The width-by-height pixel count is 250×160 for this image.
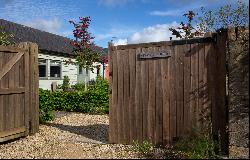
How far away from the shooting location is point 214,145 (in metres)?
6.10

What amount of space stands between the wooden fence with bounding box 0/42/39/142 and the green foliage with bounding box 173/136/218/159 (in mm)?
4252

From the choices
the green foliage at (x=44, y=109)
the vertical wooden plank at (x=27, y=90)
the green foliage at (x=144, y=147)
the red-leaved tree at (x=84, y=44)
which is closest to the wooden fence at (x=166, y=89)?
the green foliage at (x=144, y=147)

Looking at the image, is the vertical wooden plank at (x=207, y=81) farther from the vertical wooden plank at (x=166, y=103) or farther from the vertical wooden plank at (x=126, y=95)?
the vertical wooden plank at (x=126, y=95)

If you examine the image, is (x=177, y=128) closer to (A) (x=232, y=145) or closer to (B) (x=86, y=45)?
(A) (x=232, y=145)

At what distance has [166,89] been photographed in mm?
6859

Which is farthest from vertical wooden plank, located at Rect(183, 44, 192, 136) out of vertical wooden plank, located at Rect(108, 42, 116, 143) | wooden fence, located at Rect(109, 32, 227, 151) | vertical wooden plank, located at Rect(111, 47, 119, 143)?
vertical wooden plank, located at Rect(108, 42, 116, 143)

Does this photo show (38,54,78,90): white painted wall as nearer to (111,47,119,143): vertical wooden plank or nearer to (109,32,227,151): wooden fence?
(111,47,119,143): vertical wooden plank

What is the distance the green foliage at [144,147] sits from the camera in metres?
6.65

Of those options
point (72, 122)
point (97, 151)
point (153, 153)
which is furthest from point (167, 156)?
point (72, 122)

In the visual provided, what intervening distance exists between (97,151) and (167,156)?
1.59 metres

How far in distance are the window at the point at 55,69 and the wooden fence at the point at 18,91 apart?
13.8 metres

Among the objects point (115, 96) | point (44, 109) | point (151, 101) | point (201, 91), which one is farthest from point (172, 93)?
point (44, 109)

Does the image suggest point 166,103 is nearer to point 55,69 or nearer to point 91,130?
point 91,130

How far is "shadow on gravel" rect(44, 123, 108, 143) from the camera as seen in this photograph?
339 inches
